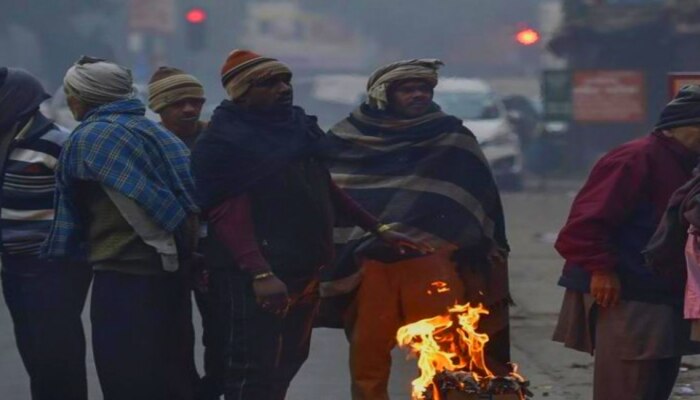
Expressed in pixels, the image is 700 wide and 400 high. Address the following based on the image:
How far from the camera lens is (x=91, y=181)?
573 cm

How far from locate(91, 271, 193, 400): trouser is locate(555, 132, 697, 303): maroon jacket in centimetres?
149

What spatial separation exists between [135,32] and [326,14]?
1607 centimetres

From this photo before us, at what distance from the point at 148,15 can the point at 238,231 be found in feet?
154

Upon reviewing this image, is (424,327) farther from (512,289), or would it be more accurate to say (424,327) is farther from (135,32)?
(135,32)

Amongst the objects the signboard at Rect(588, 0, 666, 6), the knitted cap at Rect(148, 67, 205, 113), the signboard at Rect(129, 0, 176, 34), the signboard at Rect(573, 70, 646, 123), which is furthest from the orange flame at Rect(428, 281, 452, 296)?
the signboard at Rect(129, 0, 176, 34)

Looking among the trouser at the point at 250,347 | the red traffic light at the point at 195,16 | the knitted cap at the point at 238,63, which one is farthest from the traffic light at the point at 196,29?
the trouser at the point at 250,347

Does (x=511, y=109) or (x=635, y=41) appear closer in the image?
(x=635, y=41)

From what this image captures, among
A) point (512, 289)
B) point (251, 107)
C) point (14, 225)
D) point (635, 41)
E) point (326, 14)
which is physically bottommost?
point (512, 289)

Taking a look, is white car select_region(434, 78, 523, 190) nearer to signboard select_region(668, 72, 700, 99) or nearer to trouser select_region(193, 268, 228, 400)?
signboard select_region(668, 72, 700, 99)

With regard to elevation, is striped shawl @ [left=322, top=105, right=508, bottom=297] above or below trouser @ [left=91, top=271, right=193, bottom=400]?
above

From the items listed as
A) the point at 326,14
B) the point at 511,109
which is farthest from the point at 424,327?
the point at 326,14

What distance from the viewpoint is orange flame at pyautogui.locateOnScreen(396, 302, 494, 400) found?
19.1ft

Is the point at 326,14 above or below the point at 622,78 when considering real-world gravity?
above

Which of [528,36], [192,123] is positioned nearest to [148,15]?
[528,36]
